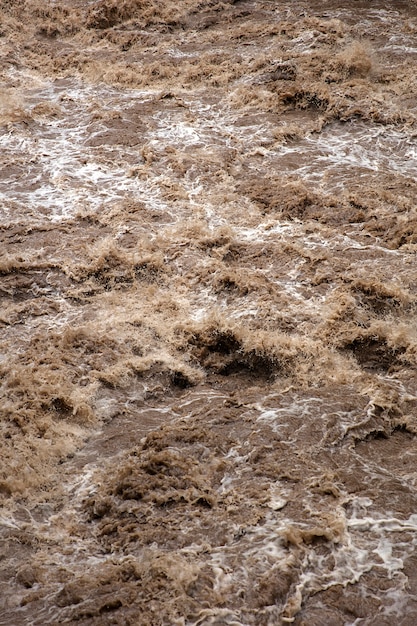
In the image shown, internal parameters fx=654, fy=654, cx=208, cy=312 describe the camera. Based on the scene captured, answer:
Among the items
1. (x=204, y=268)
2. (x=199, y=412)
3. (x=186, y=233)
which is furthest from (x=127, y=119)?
(x=199, y=412)

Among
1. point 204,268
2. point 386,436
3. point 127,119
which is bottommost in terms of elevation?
point 386,436

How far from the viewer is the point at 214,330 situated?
5207 millimetres

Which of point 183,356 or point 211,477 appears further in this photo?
point 183,356

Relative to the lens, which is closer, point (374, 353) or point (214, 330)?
point (374, 353)

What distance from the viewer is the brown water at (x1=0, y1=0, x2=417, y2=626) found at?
337cm

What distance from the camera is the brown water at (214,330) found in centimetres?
337

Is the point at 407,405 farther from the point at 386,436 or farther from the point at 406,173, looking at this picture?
the point at 406,173

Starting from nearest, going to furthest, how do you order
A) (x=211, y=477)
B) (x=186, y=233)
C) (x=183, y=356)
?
(x=211, y=477), (x=183, y=356), (x=186, y=233)

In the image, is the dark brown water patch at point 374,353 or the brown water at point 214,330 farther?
the dark brown water patch at point 374,353

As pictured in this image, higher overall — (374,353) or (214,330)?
(214,330)

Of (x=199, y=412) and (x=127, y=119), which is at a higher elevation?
(x=127, y=119)

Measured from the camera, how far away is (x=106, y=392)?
15.7 feet

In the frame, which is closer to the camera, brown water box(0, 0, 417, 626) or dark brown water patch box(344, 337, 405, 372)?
brown water box(0, 0, 417, 626)

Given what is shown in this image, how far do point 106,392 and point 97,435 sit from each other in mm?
440
